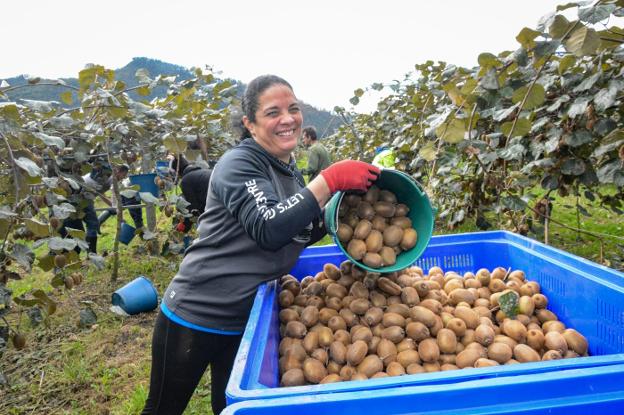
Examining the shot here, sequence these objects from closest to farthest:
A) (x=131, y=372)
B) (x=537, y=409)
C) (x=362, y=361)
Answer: (x=537, y=409) → (x=362, y=361) → (x=131, y=372)

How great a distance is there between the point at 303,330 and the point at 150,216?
3683 millimetres

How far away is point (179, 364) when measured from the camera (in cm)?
174

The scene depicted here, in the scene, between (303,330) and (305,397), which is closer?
(305,397)

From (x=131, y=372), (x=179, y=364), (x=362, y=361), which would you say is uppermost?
(x=362, y=361)

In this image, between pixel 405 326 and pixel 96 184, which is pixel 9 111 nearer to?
pixel 405 326

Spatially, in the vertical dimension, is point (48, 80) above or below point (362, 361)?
above

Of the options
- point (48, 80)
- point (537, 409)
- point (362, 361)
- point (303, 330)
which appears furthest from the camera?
point (48, 80)

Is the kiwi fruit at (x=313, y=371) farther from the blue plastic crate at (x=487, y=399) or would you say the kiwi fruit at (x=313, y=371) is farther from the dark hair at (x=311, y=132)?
the dark hair at (x=311, y=132)

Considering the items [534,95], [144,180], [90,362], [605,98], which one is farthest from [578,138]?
[144,180]

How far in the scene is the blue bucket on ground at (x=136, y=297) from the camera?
365 centimetres

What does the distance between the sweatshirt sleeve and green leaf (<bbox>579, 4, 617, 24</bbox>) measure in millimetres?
842

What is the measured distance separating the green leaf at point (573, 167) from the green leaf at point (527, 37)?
919mm

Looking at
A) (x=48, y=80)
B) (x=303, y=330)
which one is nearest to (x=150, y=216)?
(x=48, y=80)

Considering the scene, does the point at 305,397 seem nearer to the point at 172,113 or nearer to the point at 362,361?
the point at 362,361
